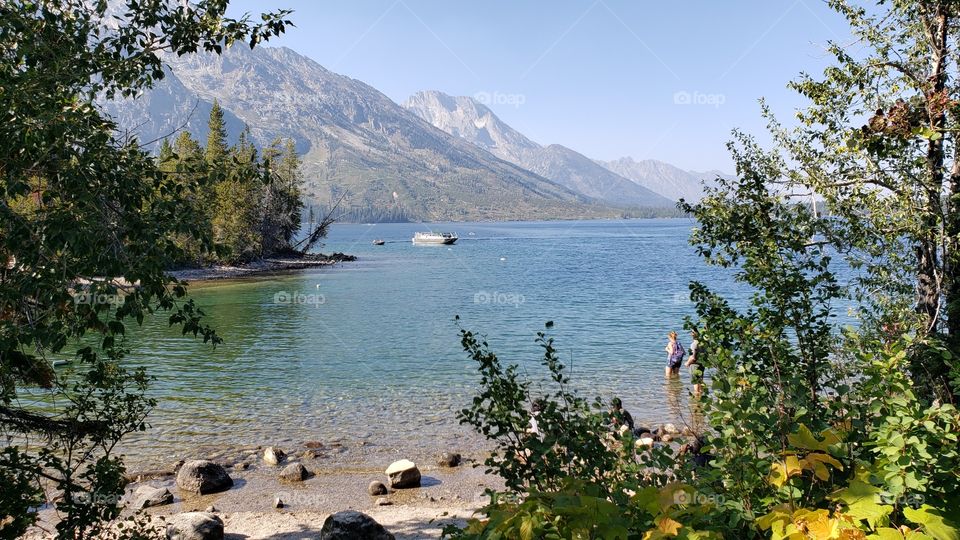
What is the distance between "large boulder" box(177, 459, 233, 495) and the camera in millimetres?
16188

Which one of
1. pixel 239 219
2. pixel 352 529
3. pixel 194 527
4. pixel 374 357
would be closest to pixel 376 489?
pixel 352 529

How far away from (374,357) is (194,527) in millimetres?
21481

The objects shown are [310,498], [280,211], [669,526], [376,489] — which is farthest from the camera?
[280,211]

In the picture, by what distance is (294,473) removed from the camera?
56.0ft

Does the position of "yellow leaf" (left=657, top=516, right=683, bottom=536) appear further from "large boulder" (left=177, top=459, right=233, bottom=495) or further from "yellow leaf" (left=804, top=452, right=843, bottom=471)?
"large boulder" (left=177, top=459, right=233, bottom=495)

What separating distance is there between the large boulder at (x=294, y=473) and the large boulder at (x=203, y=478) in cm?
140

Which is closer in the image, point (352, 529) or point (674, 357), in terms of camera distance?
point (352, 529)

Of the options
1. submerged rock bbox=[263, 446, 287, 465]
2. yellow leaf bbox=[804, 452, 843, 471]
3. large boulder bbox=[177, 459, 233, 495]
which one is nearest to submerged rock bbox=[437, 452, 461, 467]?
submerged rock bbox=[263, 446, 287, 465]

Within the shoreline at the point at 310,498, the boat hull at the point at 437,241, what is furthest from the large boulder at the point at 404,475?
the boat hull at the point at 437,241

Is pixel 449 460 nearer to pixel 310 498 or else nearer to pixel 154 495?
pixel 310 498

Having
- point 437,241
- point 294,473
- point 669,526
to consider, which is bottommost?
point 294,473

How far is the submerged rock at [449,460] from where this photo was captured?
710 inches

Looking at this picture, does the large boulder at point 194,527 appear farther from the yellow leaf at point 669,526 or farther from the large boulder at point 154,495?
the yellow leaf at point 669,526

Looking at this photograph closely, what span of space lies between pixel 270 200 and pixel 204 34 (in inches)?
3721
